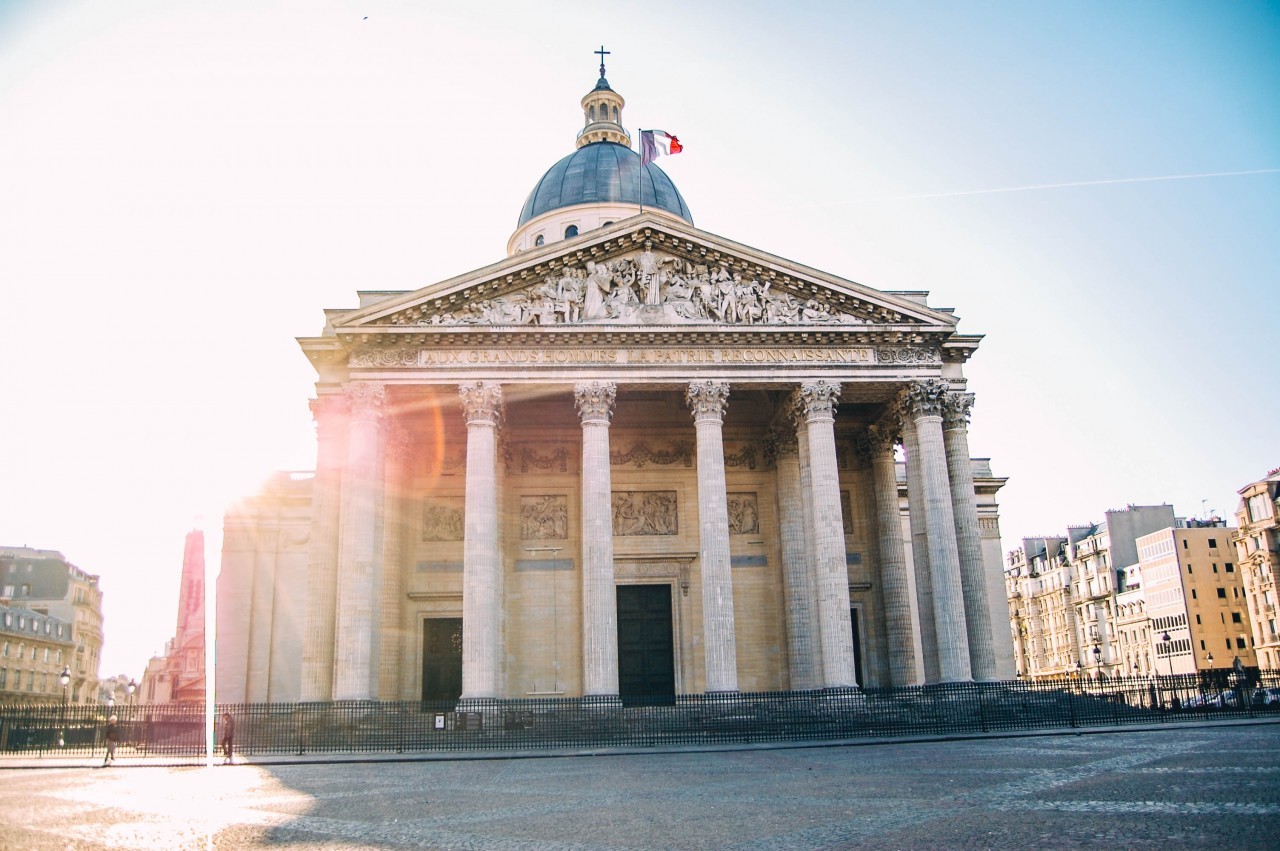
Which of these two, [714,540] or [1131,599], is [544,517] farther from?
[1131,599]

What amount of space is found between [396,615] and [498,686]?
4.93m

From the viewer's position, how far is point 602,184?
167ft

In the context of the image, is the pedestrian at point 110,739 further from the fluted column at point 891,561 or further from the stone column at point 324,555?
the fluted column at point 891,561

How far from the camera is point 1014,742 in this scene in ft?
67.3

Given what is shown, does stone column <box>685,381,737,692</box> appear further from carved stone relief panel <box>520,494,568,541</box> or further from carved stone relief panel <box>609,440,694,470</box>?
carved stone relief panel <box>520,494,568,541</box>

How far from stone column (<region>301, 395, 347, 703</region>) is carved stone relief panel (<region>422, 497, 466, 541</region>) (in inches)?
174

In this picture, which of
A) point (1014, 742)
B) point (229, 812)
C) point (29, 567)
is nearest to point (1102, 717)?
point (1014, 742)

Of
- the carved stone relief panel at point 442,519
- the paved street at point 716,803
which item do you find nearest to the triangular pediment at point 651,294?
the carved stone relief panel at point 442,519

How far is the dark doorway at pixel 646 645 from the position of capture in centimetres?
3181

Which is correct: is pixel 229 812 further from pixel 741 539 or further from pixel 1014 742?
pixel 741 539

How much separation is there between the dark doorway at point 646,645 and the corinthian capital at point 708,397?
23.7ft

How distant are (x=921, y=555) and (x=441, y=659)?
607 inches

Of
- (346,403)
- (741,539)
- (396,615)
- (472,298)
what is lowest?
(396,615)

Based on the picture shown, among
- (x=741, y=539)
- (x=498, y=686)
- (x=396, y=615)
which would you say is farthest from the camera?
(x=741, y=539)
